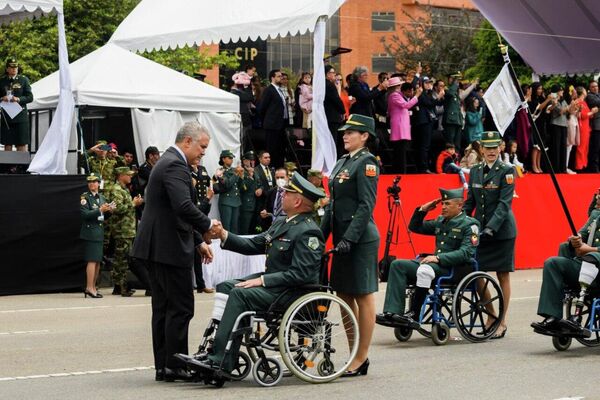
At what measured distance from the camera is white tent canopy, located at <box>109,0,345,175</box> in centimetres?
1945

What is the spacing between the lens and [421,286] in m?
11.8

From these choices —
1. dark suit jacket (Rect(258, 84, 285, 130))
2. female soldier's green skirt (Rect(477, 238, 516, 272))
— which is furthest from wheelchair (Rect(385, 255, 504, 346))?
dark suit jacket (Rect(258, 84, 285, 130))

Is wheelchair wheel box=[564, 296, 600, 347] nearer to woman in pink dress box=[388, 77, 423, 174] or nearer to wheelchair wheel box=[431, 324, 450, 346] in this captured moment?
wheelchair wheel box=[431, 324, 450, 346]

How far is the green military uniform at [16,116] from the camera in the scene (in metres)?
20.1

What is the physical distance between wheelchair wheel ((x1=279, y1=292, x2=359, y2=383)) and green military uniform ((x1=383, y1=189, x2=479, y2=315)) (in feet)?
7.52

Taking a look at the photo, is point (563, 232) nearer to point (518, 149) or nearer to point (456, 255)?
point (518, 149)

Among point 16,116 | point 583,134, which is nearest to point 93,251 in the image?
point 16,116

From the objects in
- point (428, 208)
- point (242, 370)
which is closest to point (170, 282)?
point (242, 370)

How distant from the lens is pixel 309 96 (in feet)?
71.4

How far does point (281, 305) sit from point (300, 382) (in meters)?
0.70

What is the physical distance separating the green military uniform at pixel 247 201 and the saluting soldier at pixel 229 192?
16 cm

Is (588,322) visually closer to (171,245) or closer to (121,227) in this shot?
(171,245)

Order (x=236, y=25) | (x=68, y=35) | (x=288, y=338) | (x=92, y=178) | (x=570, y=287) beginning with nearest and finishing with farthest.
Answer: (x=288, y=338), (x=570, y=287), (x=92, y=178), (x=236, y=25), (x=68, y=35)

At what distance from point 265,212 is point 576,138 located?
9.58 meters
